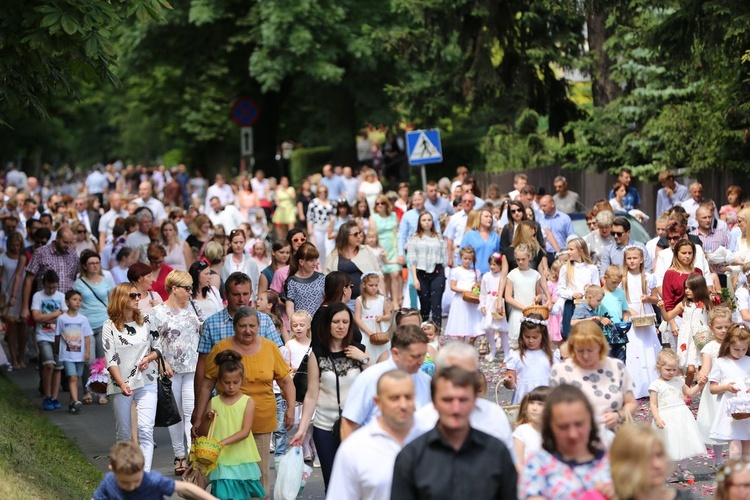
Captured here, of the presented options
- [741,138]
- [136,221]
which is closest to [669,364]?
[136,221]

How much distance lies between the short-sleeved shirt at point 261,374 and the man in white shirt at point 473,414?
3.05 metres

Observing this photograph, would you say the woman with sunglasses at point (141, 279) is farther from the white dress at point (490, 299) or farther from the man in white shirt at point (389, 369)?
the white dress at point (490, 299)

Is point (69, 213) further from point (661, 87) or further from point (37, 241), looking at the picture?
point (661, 87)

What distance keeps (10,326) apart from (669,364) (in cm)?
1076

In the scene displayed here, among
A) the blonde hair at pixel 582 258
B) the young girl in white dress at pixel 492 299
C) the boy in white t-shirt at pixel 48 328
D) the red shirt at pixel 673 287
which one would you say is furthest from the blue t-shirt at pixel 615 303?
the boy in white t-shirt at pixel 48 328

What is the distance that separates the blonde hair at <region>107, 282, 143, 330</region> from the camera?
11867 millimetres

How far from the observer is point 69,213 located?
25.5 meters

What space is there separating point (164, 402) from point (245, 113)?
2288cm

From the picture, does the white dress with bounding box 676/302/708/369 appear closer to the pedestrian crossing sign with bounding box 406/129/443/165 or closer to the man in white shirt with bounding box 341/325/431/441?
the man in white shirt with bounding box 341/325/431/441

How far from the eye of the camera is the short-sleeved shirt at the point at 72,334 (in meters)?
16.1

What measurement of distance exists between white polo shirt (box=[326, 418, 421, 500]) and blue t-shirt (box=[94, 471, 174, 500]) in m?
1.25

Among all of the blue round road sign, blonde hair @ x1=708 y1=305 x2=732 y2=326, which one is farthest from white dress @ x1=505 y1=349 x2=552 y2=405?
the blue round road sign

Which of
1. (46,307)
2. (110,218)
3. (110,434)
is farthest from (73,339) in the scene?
(110,218)

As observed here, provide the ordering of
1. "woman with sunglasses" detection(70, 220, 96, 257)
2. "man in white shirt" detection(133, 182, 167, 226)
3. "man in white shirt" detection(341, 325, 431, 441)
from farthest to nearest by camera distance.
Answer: "man in white shirt" detection(133, 182, 167, 226), "woman with sunglasses" detection(70, 220, 96, 257), "man in white shirt" detection(341, 325, 431, 441)
